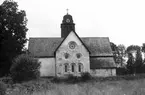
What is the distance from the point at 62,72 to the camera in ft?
138

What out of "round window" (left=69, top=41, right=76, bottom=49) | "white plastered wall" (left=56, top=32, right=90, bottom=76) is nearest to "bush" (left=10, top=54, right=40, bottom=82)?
"white plastered wall" (left=56, top=32, right=90, bottom=76)

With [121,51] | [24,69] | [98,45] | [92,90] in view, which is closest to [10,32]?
[24,69]

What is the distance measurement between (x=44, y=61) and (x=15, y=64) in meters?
15.4

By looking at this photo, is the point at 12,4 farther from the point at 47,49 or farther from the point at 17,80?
the point at 17,80

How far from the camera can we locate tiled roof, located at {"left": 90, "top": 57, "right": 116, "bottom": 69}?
42.8 m

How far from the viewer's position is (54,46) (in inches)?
1802

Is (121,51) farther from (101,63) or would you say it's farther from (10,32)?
(10,32)

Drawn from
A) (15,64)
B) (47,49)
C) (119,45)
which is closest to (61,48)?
(47,49)

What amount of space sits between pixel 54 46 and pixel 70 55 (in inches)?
188

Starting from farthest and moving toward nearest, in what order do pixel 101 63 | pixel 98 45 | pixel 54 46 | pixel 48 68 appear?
pixel 98 45 → pixel 54 46 → pixel 48 68 → pixel 101 63

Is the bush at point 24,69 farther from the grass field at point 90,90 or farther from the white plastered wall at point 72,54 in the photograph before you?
the grass field at point 90,90

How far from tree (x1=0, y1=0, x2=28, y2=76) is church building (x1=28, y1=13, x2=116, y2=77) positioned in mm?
3607

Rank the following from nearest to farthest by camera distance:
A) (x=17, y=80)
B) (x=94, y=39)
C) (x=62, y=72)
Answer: (x=17, y=80), (x=62, y=72), (x=94, y=39)

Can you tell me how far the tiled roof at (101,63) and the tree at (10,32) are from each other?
13221 mm
